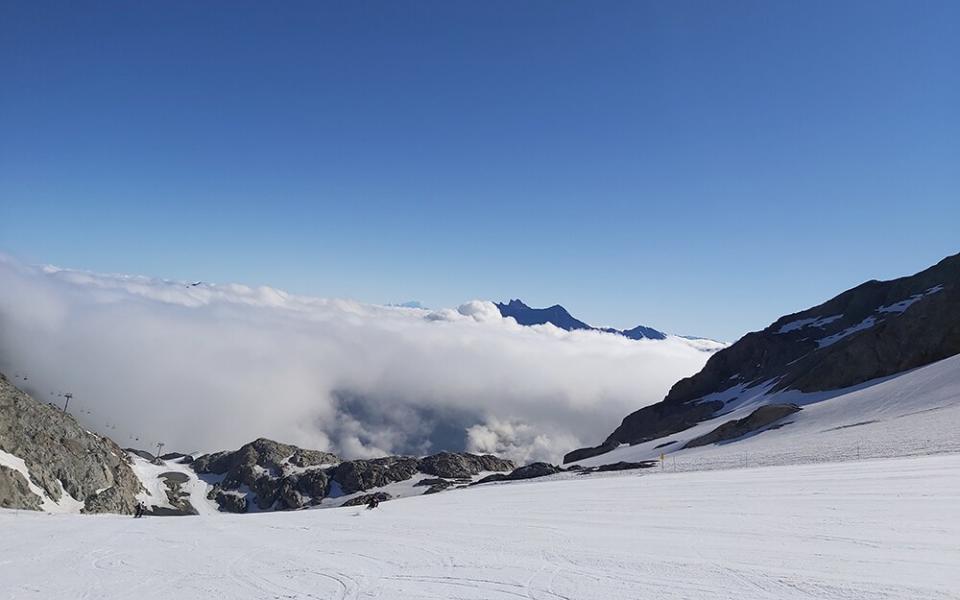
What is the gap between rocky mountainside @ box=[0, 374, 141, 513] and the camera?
2411 inches

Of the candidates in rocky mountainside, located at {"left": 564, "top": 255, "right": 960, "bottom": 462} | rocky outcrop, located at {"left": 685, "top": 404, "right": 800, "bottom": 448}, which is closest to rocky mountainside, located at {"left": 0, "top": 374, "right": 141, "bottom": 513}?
rocky mountainside, located at {"left": 564, "top": 255, "right": 960, "bottom": 462}

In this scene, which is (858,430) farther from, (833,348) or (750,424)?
(833,348)

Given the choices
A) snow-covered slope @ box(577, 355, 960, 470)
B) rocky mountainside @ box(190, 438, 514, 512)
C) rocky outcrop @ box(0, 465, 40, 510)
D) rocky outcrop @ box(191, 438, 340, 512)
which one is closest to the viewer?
snow-covered slope @ box(577, 355, 960, 470)

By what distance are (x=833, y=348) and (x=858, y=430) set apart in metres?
59.3

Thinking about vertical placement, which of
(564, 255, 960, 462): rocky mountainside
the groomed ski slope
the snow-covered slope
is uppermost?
(564, 255, 960, 462): rocky mountainside

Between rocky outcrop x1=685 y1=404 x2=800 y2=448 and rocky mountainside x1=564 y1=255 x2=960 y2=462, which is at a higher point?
rocky mountainside x1=564 y1=255 x2=960 y2=462

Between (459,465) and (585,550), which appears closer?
(585,550)

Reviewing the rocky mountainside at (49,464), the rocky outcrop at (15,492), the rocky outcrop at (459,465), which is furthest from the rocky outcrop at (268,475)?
the rocky outcrop at (15,492)

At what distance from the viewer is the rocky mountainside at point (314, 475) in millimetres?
120125

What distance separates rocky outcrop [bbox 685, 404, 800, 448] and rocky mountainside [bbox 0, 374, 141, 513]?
78504 millimetres

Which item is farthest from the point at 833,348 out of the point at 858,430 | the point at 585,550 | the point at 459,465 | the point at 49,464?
the point at 49,464

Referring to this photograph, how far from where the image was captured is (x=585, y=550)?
12.3 m

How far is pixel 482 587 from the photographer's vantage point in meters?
9.84

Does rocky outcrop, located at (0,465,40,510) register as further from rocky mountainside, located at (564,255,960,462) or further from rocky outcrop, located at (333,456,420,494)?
rocky mountainside, located at (564,255,960,462)
